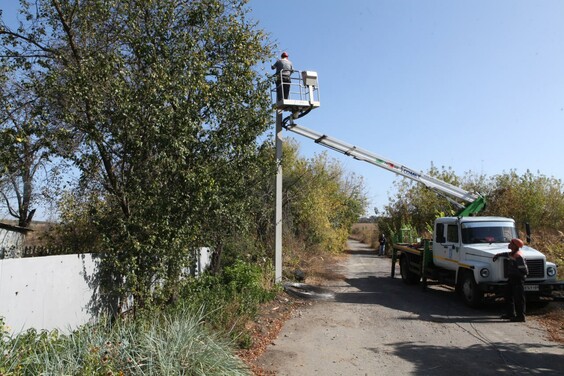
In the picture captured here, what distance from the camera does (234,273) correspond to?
12.8m

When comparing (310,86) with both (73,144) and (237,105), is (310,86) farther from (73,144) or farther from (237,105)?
(73,144)

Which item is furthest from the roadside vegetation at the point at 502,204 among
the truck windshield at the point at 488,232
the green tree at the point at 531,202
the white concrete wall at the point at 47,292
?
the white concrete wall at the point at 47,292

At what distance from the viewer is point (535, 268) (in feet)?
39.5

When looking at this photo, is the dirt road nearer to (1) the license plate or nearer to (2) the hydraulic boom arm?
(1) the license plate

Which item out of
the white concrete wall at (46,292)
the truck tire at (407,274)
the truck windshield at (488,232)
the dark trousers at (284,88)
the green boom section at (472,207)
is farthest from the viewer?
the truck tire at (407,274)

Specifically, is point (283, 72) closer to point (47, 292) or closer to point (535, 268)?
point (535, 268)

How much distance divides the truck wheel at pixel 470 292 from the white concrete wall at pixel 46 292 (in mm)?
9371

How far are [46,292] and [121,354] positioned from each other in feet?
7.10

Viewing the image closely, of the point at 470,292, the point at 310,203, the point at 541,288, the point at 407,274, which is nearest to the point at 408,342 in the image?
the point at 470,292

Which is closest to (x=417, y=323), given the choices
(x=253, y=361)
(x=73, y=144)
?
(x=253, y=361)

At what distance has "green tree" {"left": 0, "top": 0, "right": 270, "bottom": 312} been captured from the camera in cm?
797

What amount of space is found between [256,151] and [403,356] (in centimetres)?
474

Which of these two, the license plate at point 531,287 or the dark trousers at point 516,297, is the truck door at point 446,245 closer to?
the license plate at point 531,287

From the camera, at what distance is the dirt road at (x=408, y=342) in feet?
24.5
